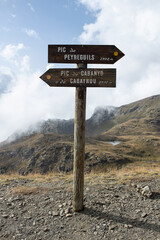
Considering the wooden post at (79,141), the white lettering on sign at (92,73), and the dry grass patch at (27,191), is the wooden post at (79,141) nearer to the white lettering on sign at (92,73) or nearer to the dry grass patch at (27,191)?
the white lettering on sign at (92,73)

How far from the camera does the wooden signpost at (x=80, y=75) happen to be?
6.70 metres

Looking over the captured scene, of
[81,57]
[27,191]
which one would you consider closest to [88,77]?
[81,57]

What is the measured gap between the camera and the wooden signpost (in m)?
6.70

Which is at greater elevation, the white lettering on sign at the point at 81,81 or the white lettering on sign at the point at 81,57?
the white lettering on sign at the point at 81,57

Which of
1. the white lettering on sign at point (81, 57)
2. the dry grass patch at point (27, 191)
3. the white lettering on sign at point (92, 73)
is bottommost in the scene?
the dry grass patch at point (27, 191)

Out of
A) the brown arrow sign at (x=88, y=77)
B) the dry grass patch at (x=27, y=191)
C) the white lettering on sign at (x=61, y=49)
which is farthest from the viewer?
the dry grass patch at (x=27, y=191)

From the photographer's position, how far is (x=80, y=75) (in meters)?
6.73

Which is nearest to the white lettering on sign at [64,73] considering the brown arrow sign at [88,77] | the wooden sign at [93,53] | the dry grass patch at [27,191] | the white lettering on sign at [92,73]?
the brown arrow sign at [88,77]

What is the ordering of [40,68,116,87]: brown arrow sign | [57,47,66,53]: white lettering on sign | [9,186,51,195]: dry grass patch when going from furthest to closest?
[9,186,51,195]: dry grass patch
[57,47,66,53]: white lettering on sign
[40,68,116,87]: brown arrow sign

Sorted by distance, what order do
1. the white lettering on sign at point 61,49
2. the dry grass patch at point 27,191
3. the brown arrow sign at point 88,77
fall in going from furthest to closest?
1. the dry grass patch at point 27,191
2. the white lettering on sign at point 61,49
3. the brown arrow sign at point 88,77

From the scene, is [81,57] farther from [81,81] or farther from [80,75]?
[81,81]

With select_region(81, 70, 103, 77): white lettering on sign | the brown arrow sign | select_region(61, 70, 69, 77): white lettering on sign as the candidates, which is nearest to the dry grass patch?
the brown arrow sign

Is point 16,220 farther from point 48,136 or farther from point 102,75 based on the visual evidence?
point 48,136

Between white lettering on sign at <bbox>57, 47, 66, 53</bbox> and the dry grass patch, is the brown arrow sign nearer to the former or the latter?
white lettering on sign at <bbox>57, 47, 66, 53</bbox>
